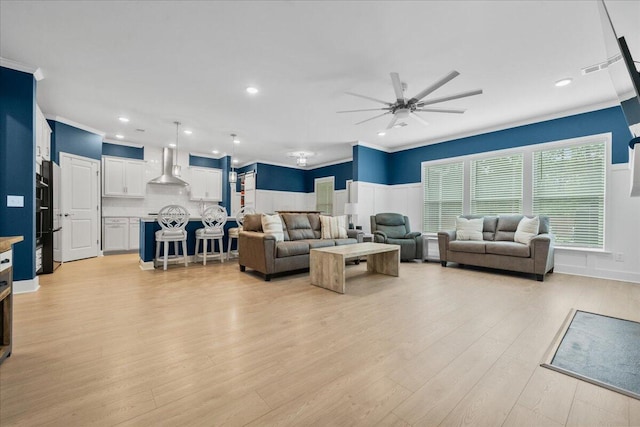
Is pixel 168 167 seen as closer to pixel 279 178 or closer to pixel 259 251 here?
pixel 279 178

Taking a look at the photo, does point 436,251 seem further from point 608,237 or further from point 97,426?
point 97,426

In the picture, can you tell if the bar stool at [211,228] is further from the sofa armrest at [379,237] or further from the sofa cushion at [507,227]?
the sofa cushion at [507,227]

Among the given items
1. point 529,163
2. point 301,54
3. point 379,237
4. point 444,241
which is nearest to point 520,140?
point 529,163

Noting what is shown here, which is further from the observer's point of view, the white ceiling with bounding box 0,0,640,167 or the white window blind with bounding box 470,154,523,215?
the white window blind with bounding box 470,154,523,215

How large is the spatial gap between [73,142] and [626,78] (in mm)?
7577

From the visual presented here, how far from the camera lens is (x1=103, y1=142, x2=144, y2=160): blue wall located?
6.57m

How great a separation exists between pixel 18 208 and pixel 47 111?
2.45m

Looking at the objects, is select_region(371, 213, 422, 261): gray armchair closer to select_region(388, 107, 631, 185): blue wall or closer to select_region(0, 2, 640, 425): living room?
select_region(0, 2, 640, 425): living room

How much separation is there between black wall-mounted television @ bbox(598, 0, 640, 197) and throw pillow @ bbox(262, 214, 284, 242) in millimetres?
3807

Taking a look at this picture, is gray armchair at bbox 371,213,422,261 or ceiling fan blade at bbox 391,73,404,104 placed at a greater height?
ceiling fan blade at bbox 391,73,404,104

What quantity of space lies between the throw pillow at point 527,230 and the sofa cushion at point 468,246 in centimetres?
54

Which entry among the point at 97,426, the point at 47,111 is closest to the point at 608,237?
the point at 97,426

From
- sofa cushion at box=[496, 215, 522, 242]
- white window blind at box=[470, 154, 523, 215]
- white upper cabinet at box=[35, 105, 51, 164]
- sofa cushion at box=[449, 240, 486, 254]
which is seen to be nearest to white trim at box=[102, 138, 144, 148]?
white upper cabinet at box=[35, 105, 51, 164]

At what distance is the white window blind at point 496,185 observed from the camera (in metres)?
5.14
